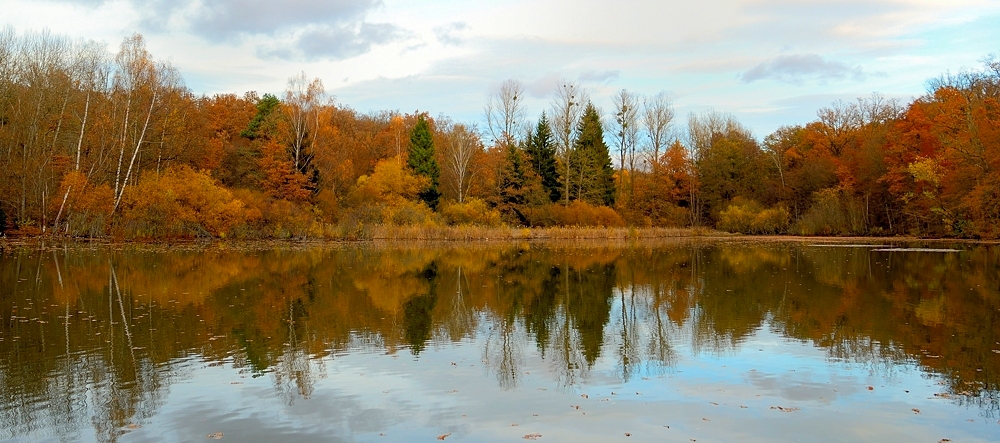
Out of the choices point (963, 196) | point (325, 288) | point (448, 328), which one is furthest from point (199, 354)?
point (963, 196)

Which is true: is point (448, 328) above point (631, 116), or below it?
below

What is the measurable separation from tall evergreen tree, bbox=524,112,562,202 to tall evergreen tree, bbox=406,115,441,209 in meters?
8.56

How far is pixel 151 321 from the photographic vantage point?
12.2 meters

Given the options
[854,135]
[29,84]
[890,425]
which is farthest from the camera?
[854,135]

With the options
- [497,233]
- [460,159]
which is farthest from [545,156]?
[497,233]

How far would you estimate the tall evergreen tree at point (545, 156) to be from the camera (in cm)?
5834

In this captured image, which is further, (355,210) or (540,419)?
(355,210)

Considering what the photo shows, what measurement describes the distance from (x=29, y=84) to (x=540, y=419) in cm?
4150

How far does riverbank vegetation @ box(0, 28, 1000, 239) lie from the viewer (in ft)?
121

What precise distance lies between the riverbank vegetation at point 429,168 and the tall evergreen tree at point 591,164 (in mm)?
165

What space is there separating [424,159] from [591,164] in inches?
554

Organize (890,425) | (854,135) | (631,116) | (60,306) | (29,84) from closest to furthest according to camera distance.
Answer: (890,425), (60,306), (29,84), (854,135), (631,116)

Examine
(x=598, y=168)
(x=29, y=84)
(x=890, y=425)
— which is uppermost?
(x=29, y=84)

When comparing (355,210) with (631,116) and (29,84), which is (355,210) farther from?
(631,116)
